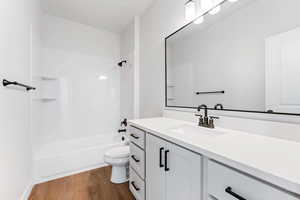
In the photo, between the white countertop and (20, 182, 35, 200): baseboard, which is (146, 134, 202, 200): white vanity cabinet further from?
(20, 182, 35, 200): baseboard

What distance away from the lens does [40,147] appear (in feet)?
7.20

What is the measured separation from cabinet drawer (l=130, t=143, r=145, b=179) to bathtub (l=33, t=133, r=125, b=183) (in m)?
0.96

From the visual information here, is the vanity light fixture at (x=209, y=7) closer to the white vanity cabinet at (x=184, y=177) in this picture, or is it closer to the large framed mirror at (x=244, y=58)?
the large framed mirror at (x=244, y=58)

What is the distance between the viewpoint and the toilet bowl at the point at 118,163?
1724mm

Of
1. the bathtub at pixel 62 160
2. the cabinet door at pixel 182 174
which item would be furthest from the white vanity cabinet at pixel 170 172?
the bathtub at pixel 62 160

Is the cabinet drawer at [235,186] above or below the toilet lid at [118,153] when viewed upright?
above

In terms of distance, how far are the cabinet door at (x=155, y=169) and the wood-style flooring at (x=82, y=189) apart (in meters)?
0.55

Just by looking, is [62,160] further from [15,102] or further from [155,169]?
[155,169]

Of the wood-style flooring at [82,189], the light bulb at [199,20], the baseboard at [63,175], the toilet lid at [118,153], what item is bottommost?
the wood-style flooring at [82,189]

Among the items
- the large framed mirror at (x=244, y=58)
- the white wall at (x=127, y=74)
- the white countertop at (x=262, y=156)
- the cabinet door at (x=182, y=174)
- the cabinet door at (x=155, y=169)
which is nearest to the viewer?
the white countertop at (x=262, y=156)

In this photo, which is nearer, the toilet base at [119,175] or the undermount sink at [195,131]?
the undermount sink at [195,131]

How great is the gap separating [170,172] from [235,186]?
1.42 ft

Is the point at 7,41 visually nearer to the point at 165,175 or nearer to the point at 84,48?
the point at 165,175

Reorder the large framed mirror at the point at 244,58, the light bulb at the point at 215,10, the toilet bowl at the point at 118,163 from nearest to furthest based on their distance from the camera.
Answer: the large framed mirror at the point at 244,58 < the light bulb at the point at 215,10 < the toilet bowl at the point at 118,163
